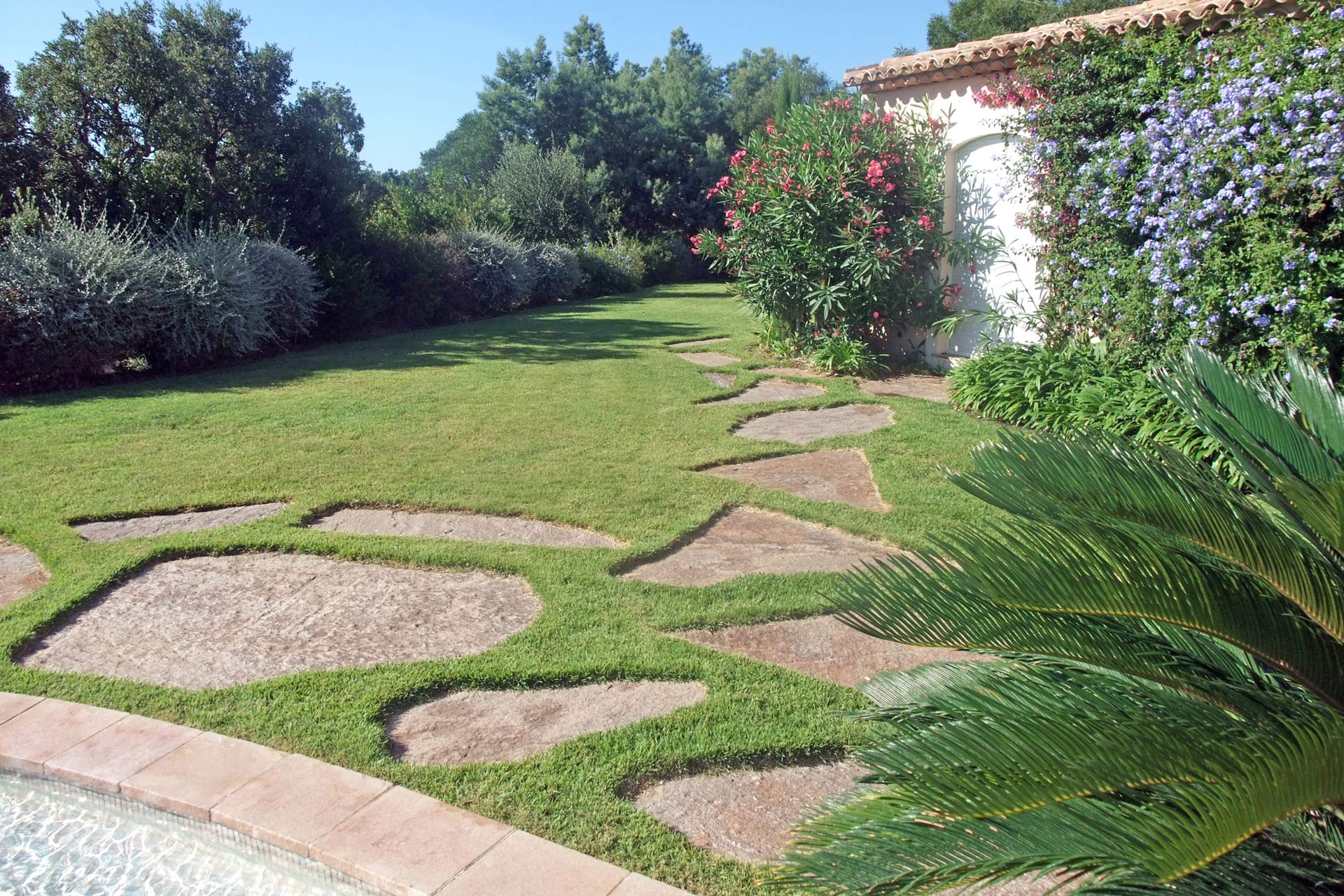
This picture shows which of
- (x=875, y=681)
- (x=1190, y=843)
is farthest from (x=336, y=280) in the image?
(x=1190, y=843)

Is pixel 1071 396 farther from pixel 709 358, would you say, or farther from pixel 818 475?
pixel 709 358

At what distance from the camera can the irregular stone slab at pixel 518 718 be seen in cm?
297

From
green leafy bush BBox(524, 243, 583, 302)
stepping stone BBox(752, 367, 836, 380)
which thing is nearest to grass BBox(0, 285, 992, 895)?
stepping stone BBox(752, 367, 836, 380)

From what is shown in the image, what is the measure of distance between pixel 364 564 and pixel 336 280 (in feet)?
31.3

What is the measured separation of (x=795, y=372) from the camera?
999 cm

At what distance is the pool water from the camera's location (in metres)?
2.53

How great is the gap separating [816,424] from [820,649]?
412cm

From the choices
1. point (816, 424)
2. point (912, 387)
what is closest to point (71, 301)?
point (816, 424)

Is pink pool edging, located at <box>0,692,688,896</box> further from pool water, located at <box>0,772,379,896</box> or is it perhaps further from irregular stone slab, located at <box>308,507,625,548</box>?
irregular stone slab, located at <box>308,507,625,548</box>

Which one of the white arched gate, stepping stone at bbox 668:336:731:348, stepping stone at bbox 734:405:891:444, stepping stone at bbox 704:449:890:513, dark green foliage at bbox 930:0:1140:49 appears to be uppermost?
dark green foliage at bbox 930:0:1140:49

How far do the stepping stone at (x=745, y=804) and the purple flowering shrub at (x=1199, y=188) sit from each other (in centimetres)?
347

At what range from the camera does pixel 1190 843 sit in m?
1.39

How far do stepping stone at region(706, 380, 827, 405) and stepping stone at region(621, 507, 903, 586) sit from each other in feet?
10.8

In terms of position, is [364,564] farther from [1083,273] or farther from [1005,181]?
[1005,181]
